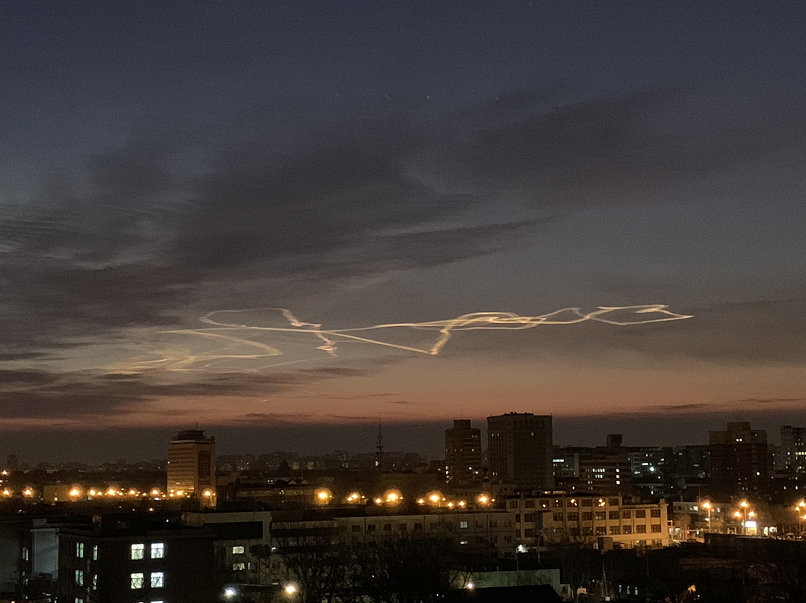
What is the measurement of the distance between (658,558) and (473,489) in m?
55.4

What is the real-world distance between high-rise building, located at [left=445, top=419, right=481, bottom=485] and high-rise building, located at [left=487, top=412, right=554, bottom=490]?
2.51 metres

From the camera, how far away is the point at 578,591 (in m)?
41.4

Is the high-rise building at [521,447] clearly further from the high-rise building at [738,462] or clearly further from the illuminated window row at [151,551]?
the illuminated window row at [151,551]

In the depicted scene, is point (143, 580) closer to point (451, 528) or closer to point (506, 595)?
point (506, 595)

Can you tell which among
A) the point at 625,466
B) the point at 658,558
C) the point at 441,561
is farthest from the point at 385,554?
the point at 625,466

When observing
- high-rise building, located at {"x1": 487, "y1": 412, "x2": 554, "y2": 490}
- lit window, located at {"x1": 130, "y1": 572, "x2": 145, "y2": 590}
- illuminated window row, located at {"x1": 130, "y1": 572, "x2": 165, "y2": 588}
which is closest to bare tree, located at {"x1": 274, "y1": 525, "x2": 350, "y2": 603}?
illuminated window row, located at {"x1": 130, "y1": 572, "x2": 165, "y2": 588}

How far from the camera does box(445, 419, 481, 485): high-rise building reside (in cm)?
18588

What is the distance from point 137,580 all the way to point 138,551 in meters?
0.95

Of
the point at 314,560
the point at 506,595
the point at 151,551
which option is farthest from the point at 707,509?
the point at 506,595

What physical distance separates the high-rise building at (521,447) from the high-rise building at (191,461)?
5223 centimetres

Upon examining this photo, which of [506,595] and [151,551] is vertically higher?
[151,551]

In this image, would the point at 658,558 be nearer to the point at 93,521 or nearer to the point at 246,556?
the point at 246,556

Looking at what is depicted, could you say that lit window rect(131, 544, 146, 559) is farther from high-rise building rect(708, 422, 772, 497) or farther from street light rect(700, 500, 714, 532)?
high-rise building rect(708, 422, 772, 497)

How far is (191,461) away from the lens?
465ft
